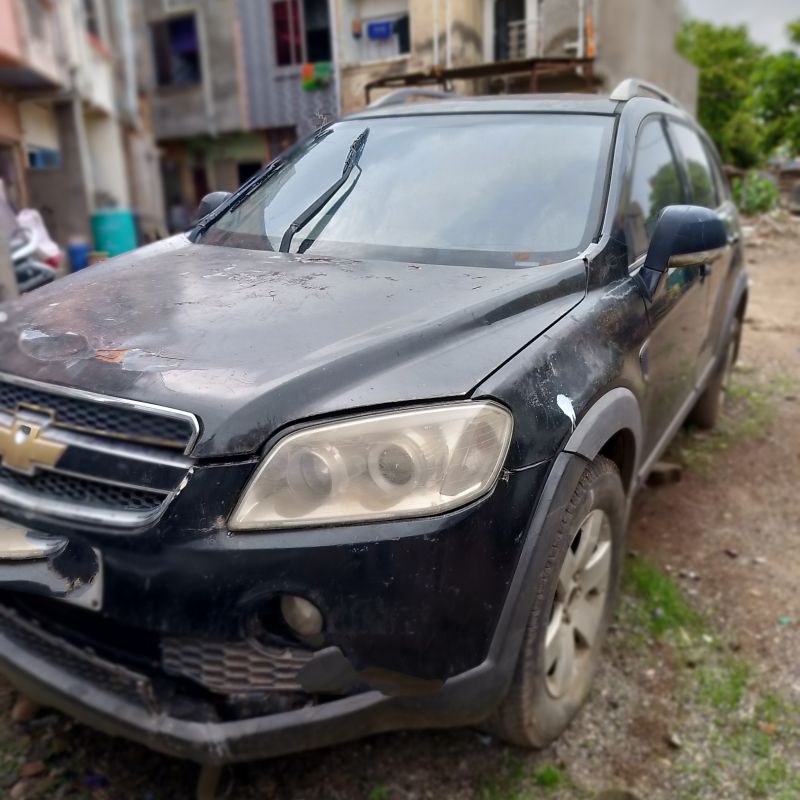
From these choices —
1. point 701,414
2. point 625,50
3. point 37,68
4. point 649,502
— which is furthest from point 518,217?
point 625,50

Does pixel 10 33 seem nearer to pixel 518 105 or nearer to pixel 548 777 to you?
pixel 518 105

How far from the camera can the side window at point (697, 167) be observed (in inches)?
136

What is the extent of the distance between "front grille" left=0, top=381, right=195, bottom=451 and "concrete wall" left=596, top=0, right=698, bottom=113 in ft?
36.5

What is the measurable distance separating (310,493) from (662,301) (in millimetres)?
1556

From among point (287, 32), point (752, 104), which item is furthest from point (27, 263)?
point (752, 104)

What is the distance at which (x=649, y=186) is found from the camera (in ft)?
9.06

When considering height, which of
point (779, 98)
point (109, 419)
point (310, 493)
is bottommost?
point (310, 493)

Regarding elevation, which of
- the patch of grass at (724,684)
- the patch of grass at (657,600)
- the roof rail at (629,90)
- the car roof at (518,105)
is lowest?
the patch of grass at (657,600)

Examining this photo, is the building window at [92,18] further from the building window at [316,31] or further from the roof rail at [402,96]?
the roof rail at [402,96]

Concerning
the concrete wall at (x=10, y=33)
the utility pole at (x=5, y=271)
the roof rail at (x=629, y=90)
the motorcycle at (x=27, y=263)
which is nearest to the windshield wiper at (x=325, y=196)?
the roof rail at (x=629, y=90)

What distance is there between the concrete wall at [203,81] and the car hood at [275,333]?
1960 cm

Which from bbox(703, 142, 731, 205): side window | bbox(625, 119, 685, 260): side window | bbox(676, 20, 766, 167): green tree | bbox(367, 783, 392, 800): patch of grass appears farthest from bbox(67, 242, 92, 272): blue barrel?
bbox(676, 20, 766, 167): green tree

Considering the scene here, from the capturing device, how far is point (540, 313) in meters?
1.94

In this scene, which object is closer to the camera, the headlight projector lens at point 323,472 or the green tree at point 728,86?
the headlight projector lens at point 323,472
